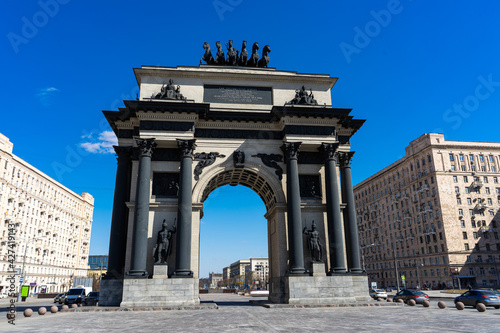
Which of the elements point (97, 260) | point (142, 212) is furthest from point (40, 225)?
point (97, 260)

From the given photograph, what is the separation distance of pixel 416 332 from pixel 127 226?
2252 centimetres

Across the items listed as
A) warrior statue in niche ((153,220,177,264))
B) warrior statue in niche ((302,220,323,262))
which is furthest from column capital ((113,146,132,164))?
warrior statue in niche ((302,220,323,262))

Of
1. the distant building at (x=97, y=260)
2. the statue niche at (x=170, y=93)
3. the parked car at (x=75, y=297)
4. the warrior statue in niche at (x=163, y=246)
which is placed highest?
the statue niche at (x=170, y=93)

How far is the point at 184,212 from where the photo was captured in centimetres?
2644

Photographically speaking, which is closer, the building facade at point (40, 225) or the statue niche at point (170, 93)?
the statue niche at point (170, 93)

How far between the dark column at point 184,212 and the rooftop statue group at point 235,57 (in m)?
9.05

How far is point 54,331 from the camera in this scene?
13.7 metres

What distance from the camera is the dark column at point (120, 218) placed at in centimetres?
2711

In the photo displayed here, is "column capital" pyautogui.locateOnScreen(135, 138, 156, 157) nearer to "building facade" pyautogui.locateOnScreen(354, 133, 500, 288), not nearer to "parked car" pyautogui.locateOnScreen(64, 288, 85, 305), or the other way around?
"parked car" pyautogui.locateOnScreen(64, 288, 85, 305)

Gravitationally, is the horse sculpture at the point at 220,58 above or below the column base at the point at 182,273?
above

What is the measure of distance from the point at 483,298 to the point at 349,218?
1082 centimetres

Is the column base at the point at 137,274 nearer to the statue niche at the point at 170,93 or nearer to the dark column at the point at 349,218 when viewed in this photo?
the statue niche at the point at 170,93

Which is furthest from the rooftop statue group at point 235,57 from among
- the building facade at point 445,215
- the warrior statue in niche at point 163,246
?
the building facade at point 445,215

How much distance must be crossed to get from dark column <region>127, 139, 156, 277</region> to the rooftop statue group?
33.1 feet
